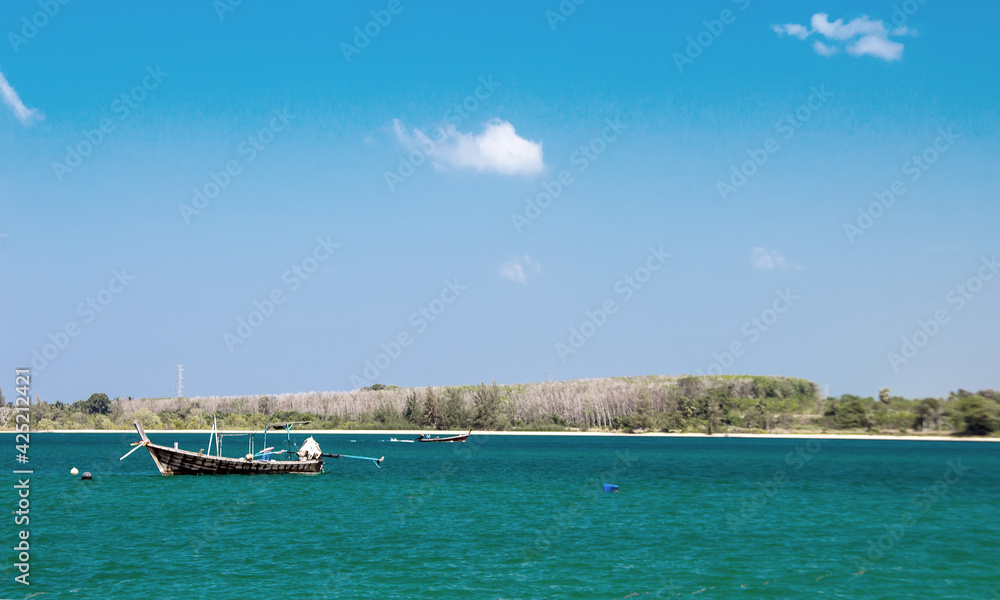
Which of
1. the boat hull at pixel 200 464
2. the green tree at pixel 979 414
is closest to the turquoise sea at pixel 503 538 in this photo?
the boat hull at pixel 200 464

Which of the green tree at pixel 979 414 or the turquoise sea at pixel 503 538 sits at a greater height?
the green tree at pixel 979 414

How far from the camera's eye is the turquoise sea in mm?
27859

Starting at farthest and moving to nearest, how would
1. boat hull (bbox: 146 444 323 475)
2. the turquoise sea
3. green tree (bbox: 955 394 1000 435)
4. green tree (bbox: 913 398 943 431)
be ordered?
green tree (bbox: 913 398 943 431) → green tree (bbox: 955 394 1000 435) → boat hull (bbox: 146 444 323 475) → the turquoise sea

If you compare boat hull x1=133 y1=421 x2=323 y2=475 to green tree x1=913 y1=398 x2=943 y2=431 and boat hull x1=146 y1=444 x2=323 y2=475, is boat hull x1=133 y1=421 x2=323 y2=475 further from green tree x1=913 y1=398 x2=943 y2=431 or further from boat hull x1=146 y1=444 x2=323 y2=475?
green tree x1=913 y1=398 x2=943 y2=431

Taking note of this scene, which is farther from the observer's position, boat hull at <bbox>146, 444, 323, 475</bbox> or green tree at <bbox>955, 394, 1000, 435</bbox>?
green tree at <bbox>955, 394, 1000, 435</bbox>

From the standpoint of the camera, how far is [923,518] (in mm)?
46188

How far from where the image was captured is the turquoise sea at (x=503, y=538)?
27859mm

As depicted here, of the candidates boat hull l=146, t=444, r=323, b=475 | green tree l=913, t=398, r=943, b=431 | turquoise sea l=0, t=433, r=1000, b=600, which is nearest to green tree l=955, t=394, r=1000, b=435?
green tree l=913, t=398, r=943, b=431

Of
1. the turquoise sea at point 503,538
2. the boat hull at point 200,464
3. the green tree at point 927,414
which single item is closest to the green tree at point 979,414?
the green tree at point 927,414

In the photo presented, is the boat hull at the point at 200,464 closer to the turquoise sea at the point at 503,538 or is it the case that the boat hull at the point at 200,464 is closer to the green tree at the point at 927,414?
the turquoise sea at the point at 503,538

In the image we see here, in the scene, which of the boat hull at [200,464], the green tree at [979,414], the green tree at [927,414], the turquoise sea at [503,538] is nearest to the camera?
the turquoise sea at [503,538]

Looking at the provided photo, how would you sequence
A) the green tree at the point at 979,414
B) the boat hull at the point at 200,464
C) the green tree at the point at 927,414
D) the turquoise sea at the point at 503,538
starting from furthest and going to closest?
the green tree at the point at 927,414 → the green tree at the point at 979,414 → the boat hull at the point at 200,464 → the turquoise sea at the point at 503,538

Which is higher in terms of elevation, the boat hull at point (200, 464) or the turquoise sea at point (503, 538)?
the boat hull at point (200, 464)

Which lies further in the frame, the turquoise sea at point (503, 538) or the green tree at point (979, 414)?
the green tree at point (979, 414)
